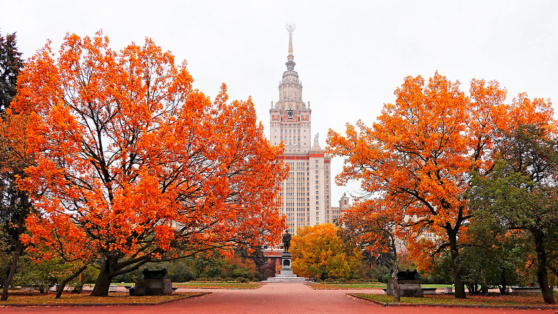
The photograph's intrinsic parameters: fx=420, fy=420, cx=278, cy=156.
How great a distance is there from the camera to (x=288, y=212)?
468 ft

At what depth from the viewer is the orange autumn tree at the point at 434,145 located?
21.2m

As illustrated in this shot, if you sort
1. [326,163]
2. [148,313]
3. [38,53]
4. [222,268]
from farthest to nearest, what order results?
[326,163], [222,268], [38,53], [148,313]

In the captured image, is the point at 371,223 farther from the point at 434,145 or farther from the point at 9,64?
the point at 9,64

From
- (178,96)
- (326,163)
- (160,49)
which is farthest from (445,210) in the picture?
(326,163)

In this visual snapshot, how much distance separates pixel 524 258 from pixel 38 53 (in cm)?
2431

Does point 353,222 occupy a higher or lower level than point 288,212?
lower

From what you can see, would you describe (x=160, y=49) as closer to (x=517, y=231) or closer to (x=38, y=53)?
(x=38, y=53)

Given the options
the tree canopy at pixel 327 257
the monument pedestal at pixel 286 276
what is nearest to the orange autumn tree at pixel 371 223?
the tree canopy at pixel 327 257

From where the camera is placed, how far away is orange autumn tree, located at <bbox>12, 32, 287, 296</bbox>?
1653cm

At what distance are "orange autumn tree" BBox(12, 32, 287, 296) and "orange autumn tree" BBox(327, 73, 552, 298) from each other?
5142mm

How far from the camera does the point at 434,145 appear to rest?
21.2 metres

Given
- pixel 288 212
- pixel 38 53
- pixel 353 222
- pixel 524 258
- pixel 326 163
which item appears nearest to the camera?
pixel 38 53

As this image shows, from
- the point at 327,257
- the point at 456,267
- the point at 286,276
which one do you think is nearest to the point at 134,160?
the point at 456,267

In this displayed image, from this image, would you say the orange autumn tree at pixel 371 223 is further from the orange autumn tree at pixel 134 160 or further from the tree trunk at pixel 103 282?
the tree trunk at pixel 103 282
